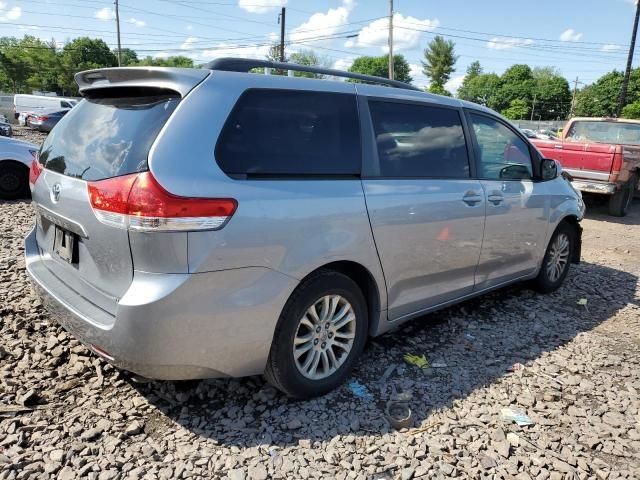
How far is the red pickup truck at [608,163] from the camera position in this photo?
9.48 metres

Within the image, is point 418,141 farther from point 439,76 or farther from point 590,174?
point 439,76

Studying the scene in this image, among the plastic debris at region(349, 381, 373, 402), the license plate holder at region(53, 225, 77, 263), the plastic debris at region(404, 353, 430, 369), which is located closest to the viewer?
the license plate holder at region(53, 225, 77, 263)

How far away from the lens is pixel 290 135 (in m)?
2.68

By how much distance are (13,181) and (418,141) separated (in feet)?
24.4

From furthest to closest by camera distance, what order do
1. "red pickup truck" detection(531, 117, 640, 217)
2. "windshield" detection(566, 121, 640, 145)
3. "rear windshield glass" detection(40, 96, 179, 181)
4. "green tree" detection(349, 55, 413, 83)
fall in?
"green tree" detection(349, 55, 413, 83) → "windshield" detection(566, 121, 640, 145) → "red pickup truck" detection(531, 117, 640, 217) → "rear windshield glass" detection(40, 96, 179, 181)

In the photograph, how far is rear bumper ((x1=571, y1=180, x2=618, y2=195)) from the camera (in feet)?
31.1

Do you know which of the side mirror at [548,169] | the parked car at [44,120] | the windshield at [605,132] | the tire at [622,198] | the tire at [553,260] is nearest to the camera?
the side mirror at [548,169]

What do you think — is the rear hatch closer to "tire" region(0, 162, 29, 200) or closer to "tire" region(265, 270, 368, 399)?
"tire" region(265, 270, 368, 399)

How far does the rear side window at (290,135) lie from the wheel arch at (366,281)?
53 centimetres

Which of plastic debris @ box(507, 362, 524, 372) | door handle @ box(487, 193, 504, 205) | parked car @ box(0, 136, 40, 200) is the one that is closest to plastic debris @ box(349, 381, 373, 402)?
plastic debris @ box(507, 362, 524, 372)

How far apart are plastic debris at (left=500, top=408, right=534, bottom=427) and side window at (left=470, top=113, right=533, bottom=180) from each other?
176 cm

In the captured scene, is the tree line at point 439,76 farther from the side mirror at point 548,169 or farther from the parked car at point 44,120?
the side mirror at point 548,169

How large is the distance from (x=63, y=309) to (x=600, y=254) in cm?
710

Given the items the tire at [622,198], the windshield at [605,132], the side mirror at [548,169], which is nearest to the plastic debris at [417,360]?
the side mirror at [548,169]
